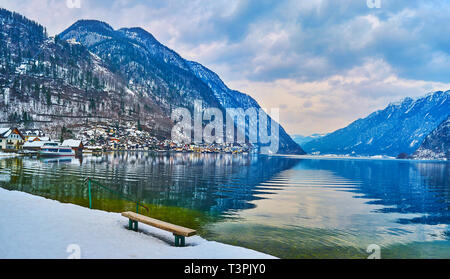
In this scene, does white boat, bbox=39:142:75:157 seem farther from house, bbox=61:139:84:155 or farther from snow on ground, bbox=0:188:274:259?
snow on ground, bbox=0:188:274:259

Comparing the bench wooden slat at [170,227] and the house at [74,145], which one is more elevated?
the house at [74,145]

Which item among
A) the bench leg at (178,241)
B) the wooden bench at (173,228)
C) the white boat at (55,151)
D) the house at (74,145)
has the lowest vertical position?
the bench leg at (178,241)

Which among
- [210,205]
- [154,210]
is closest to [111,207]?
[154,210]

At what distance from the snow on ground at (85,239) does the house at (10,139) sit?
162 meters

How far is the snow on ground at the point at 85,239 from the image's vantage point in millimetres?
9969

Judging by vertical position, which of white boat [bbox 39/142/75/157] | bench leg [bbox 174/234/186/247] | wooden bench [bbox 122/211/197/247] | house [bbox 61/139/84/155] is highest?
house [bbox 61/139/84/155]

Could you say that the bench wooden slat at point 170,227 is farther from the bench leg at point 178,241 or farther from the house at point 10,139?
the house at point 10,139

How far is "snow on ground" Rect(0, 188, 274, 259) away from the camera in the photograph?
32.7ft

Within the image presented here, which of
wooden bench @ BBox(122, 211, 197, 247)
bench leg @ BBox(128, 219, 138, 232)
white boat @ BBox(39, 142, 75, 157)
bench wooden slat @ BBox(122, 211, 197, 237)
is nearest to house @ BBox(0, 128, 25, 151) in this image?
white boat @ BBox(39, 142, 75, 157)

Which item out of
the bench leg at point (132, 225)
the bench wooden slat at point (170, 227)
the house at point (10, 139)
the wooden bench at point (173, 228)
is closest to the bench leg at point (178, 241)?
the wooden bench at point (173, 228)

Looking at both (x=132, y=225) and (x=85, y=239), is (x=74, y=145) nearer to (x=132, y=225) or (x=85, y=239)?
(x=132, y=225)

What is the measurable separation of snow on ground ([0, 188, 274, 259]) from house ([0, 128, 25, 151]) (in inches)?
6377
